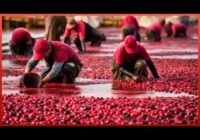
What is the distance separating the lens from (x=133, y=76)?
6617 millimetres

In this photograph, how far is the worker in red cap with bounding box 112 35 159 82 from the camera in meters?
6.61

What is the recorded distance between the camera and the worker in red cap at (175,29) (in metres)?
6.60

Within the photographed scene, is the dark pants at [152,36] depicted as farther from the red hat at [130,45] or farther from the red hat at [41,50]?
the red hat at [41,50]

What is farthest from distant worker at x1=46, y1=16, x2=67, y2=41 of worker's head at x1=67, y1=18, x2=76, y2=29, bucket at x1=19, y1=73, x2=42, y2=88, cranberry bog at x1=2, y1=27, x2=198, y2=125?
bucket at x1=19, y1=73, x2=42, y2=88

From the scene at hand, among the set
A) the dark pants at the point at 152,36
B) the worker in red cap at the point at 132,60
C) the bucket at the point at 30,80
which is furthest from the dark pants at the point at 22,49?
the dark pants at the point at 152,36

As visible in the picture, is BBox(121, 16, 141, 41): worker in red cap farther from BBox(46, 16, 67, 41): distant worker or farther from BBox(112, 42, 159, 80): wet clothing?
BBox(46, 16, 67, 41): distant worker

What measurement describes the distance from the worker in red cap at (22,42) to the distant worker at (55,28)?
20 centimetres

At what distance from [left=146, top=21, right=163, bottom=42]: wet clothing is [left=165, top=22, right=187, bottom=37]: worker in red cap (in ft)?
0.30

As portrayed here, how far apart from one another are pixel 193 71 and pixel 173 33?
486 mm

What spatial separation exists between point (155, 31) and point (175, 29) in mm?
227

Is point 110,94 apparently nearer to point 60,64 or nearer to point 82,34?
point 60,64

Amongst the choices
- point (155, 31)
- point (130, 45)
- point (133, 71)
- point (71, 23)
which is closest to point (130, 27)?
point (130, 45)

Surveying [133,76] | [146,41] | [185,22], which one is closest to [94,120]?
[133,76]
